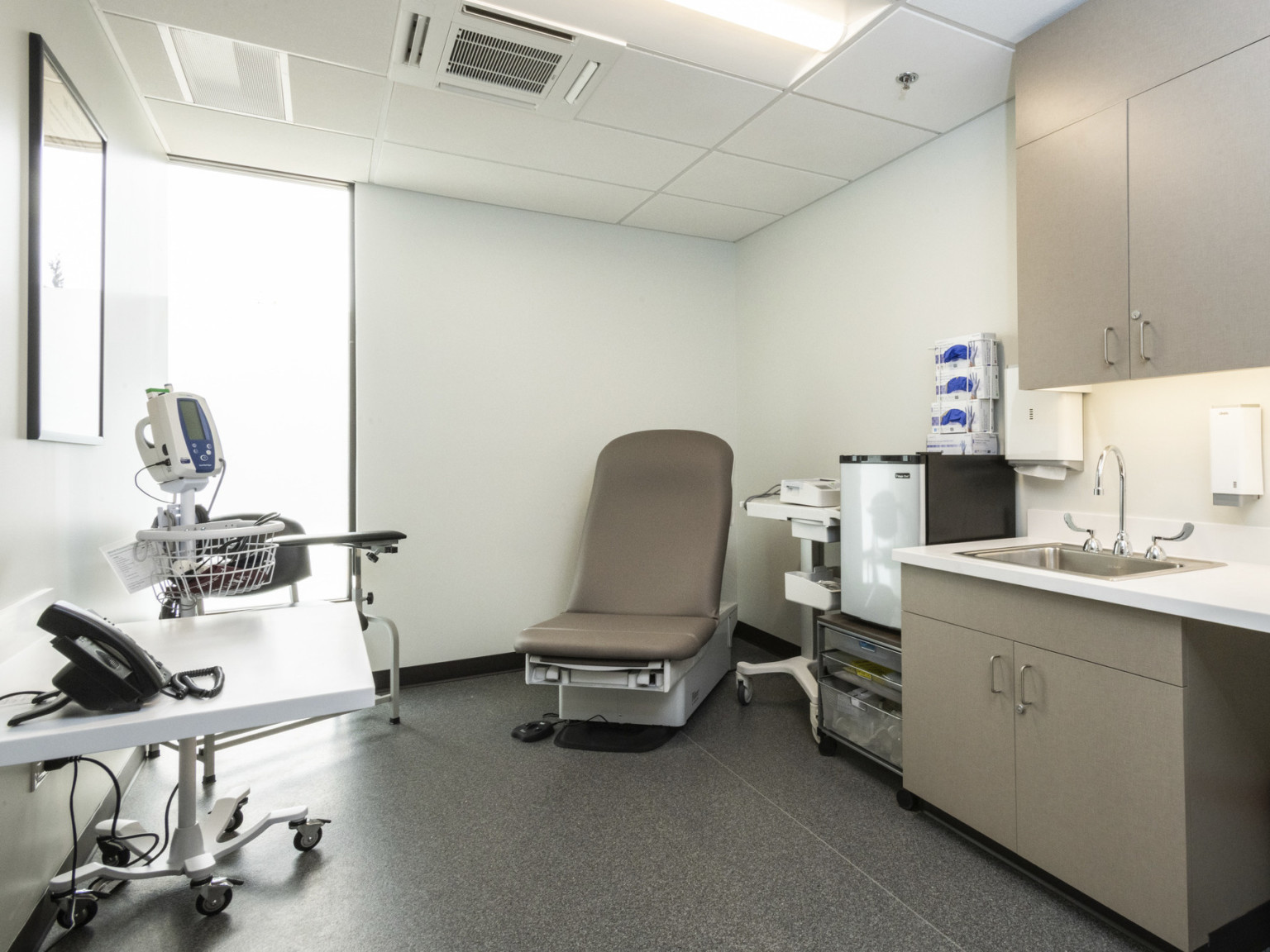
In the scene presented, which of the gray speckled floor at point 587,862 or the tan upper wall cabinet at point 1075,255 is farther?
the tan upper wall cabinet at point 1075,255

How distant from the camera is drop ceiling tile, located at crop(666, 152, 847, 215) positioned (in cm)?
312

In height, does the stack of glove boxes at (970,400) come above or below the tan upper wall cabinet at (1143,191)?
below

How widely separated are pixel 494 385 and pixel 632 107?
1596mm

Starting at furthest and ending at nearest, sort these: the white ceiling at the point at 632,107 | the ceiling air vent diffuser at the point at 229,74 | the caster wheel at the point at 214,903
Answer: the ceiling air vent diffuser at the point at 229,74, the white ceiling at the point at 632,107, the caster wheel at the point at 214,903

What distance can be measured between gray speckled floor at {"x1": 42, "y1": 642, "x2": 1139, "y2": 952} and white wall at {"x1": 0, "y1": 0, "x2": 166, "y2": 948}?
1.11 feet

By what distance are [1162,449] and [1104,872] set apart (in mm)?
1235

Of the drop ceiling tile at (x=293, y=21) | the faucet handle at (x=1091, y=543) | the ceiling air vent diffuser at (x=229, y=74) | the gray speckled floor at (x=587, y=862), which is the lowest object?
the gray speckled floor at (x=587, y=862)

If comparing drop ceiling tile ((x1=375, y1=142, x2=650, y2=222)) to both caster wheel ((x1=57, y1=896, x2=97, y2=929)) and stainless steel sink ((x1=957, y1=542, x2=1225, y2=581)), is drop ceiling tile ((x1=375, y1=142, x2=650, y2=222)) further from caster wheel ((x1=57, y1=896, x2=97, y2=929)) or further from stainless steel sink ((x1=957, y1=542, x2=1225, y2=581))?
caster wheel ((x1=57, y1=896, x2=97, y2=929))

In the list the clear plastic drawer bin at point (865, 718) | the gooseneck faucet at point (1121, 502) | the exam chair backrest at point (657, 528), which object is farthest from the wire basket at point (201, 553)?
the gooseneck faucet at point (1121, 502)

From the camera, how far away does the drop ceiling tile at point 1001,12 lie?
1.97 metres

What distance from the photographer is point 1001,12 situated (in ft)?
6.61

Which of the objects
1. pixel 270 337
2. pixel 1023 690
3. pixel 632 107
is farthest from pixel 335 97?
pixel 1023 690

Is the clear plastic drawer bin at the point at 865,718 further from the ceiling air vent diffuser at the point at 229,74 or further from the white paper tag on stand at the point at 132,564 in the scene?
the ceiling air vent diffuser at the point at 229,74

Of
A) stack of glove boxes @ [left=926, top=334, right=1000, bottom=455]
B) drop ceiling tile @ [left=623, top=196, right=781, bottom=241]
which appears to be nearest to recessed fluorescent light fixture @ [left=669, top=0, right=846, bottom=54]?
stack of glove boxes @ [left=926, top=334, right=1000, bottom=455]
